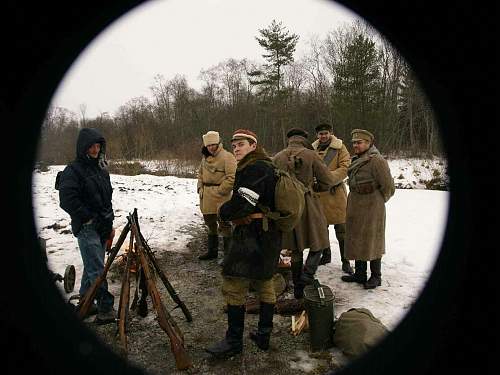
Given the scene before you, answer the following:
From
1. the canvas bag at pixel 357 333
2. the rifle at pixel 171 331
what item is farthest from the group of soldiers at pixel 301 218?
the canvas bag at pixel 357 333

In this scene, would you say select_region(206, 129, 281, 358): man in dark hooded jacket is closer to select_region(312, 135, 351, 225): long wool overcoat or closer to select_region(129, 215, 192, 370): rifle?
select_region(129, 215, 192, 370): rifle

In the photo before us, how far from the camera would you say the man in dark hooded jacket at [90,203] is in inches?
131

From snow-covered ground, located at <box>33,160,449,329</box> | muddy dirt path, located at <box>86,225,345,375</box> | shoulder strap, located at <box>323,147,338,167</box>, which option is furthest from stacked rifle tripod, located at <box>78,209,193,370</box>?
shoulder strap, located at <box>323,147,338,167</box>

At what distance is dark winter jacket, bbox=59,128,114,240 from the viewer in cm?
332

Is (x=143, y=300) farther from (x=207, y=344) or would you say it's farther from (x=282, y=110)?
(x=282, y=110)

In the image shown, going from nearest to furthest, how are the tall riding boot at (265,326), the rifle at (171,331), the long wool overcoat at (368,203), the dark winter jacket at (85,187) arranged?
the rifle at (171,331)
the tall riding boot at (265,326)
the dark winter jacket at (85,187)
the long wool overcoat at (368,203)

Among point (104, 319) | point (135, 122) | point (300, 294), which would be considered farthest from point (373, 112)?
point (135, 122)

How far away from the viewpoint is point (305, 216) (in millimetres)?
4113

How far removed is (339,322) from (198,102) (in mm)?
37878

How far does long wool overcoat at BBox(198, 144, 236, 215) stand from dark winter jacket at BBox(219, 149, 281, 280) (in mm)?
2221

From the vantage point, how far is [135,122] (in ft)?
117

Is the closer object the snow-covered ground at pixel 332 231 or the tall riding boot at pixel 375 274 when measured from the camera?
the snow-covered ground at pixel 332 231

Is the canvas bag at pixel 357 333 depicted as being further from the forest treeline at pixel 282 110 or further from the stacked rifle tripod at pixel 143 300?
the forest treeline at pixel 282 110

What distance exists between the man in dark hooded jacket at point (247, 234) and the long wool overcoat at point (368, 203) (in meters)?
1.63
